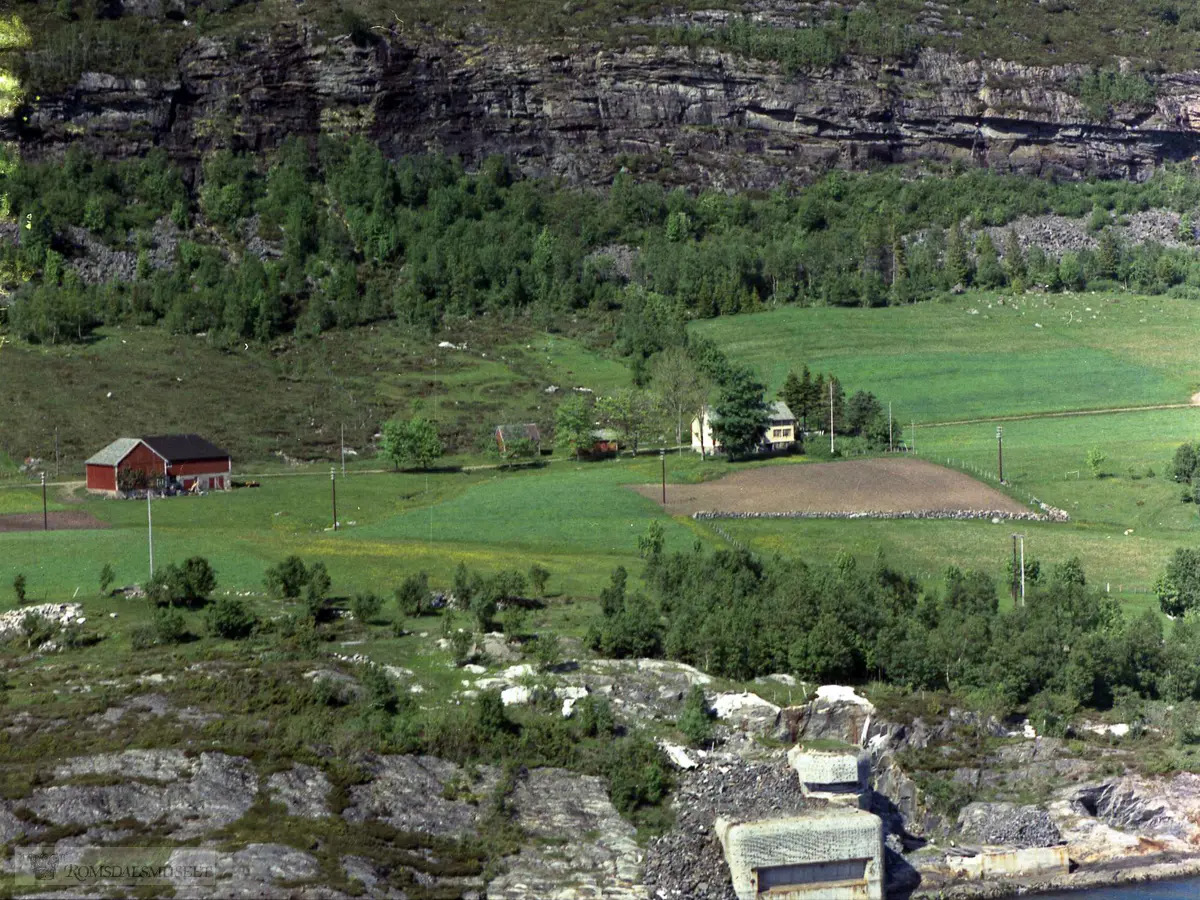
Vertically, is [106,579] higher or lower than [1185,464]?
lower

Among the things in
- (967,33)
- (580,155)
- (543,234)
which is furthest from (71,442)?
(967,33)

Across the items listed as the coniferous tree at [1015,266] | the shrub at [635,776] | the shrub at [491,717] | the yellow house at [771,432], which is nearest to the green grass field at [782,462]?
the yellow house at [771,432]

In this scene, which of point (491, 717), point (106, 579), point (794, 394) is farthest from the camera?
point (794, 394)

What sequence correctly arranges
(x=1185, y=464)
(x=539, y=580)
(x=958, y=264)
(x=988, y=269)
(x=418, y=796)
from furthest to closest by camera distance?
(x=958, y=264) → (x=988, y=269) → (x=1185, y=464) → (x=539, y=580) → (x=418, y=796)

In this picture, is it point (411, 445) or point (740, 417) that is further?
point (411, 445)

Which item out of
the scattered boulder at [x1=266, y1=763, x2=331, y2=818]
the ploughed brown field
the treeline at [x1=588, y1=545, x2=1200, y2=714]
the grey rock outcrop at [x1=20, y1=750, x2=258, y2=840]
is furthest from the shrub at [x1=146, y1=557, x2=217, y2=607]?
the ploughed brown field

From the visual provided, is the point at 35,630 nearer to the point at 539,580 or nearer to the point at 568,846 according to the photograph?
the point at 539,580

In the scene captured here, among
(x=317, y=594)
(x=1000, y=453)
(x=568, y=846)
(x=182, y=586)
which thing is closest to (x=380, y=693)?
(x=568, y=846)
